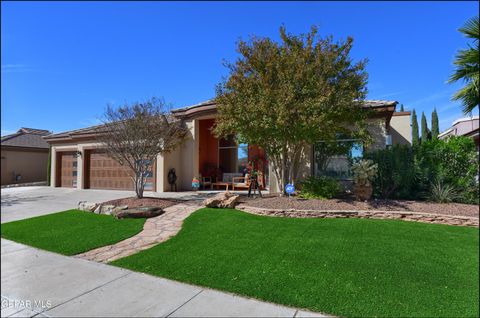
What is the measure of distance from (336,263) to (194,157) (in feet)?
36.1

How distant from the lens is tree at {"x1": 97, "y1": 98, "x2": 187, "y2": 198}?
10250 millimetres

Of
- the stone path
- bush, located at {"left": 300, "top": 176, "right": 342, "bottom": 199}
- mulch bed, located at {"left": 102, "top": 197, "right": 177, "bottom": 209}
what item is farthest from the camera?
mulch bed, located at {"left": 102, "top": 197, "right": 177, "bottom": 209}

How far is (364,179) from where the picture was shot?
27.3ft

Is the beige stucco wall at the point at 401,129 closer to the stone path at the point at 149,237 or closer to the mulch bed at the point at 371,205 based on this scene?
the mulch bed at the point at 371,205

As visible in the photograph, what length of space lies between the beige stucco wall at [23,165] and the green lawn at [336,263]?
898 inches

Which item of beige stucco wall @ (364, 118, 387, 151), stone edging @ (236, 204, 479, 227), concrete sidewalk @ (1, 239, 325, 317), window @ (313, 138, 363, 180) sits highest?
beige stucco wall @ (364, 118, 387, 151)

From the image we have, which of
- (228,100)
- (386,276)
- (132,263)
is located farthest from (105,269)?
(228,100)

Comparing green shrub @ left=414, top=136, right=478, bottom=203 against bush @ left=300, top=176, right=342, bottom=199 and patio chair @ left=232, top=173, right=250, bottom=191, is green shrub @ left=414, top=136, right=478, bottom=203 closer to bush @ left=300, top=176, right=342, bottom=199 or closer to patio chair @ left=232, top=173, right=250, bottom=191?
bush @ left=300, top=176, right=342, bottom=199

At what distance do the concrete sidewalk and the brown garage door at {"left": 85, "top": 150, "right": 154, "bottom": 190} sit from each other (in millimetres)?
10212

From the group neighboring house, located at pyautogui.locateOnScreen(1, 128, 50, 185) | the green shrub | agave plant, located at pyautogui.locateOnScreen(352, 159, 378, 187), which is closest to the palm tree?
the green shrub

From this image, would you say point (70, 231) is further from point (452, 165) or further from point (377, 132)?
point (377, 132)

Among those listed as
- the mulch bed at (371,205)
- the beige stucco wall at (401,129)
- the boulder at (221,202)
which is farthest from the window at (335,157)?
the boulder at (221,202)

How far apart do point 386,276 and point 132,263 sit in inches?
163

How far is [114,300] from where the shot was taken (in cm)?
368
